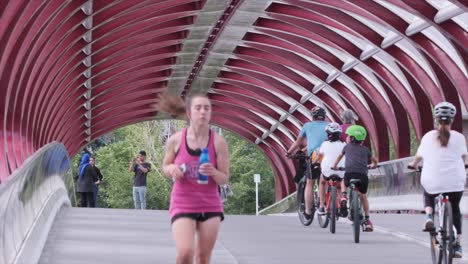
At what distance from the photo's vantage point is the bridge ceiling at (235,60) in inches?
1173

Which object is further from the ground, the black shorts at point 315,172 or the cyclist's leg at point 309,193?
the black shorts at point 315,172

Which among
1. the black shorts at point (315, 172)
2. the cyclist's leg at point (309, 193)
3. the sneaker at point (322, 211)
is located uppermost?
the black shorts at point (315, 172)

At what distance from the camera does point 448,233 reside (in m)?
9.87

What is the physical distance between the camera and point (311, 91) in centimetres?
5044

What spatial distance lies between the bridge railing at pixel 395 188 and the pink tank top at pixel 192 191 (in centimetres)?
1586

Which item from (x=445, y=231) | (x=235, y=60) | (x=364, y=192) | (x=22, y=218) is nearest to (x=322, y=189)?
(x=364, y=192)

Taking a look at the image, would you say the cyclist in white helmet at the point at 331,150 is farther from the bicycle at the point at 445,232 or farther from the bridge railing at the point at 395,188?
the bridge railing at the point at 395,188

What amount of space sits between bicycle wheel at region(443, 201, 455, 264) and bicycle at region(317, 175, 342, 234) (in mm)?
4980

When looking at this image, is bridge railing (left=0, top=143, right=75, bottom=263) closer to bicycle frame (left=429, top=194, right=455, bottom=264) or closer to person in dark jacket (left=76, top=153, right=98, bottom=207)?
bicycle frame (left=429, top=194, right=455, bottom=264)

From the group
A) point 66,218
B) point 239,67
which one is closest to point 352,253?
point 66,218

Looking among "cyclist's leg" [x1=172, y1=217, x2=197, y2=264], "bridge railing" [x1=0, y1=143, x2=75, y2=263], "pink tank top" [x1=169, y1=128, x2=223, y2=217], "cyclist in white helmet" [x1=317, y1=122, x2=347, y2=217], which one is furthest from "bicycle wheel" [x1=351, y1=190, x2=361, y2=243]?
"cyclist's leg" [x1=172, y1=217, x2=197, y2=264]

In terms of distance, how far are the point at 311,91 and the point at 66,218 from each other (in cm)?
3346

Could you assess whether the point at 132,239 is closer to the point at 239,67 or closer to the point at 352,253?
the point at 352,253

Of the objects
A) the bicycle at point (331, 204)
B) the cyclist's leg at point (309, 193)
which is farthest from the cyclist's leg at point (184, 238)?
the cyclist's leg at point (309, 193)
